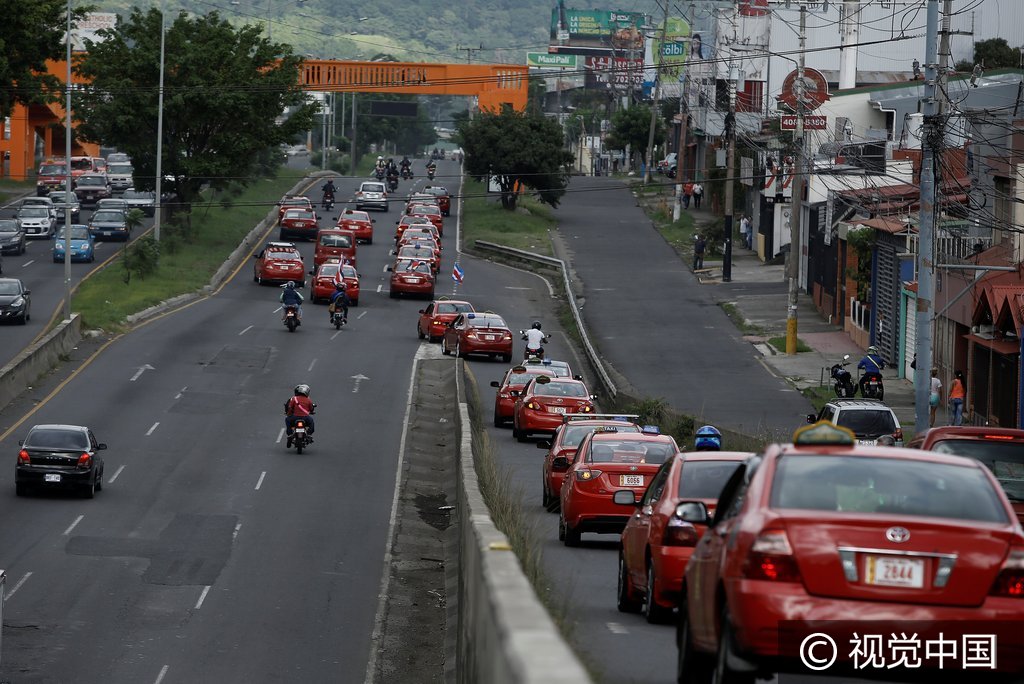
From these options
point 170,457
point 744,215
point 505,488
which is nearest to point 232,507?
point 170,457

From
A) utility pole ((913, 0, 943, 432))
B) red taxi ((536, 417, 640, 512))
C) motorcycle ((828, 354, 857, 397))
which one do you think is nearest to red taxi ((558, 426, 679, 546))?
red taxi ((536, 417, 640, 512))

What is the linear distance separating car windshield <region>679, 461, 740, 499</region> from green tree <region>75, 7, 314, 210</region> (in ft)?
208

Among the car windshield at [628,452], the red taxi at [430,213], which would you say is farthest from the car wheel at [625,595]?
the red taxi at [430,213]

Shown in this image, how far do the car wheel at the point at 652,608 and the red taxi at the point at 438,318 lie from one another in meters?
38.0

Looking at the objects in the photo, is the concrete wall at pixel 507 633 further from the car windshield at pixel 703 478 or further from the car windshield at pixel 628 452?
the car windshield at pixel 628 452

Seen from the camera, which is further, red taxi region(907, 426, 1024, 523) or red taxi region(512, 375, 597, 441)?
red taxi region(512, 375, 597, 441)

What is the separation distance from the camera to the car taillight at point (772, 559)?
786cm

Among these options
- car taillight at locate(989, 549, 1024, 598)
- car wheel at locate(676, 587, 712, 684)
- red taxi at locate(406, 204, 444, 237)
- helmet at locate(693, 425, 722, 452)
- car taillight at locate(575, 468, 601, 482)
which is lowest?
car taillight at locate(575, 468, 601, 482)

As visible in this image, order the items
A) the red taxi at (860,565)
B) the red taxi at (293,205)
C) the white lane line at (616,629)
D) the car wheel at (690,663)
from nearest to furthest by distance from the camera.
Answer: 1. the red taxi at (860,565)
2. the car wheel at (690,663)
3. the white lane line at (616,629)
4. the red taxi at (293,205)

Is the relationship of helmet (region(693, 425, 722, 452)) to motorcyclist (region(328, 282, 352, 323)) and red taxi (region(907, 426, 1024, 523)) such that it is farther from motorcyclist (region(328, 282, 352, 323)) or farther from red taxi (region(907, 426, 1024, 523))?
motorcyclist (region(328, 282, 352, 323))

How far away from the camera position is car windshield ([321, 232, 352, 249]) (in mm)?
67375

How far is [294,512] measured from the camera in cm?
2850

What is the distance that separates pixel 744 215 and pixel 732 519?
77.9m

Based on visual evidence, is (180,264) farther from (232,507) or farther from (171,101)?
(232,507)
